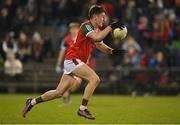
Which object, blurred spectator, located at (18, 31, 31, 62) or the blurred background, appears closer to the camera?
the blurred background

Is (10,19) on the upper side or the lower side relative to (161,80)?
upper

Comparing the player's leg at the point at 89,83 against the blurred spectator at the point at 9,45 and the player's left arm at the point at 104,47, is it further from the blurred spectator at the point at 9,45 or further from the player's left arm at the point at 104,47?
the blurred spectator at the point at 9,45

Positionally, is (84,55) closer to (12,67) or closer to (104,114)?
(104,114)

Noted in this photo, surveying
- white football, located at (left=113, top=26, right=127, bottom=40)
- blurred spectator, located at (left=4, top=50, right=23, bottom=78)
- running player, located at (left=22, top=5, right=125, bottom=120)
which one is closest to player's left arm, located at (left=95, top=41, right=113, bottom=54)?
running player, located at (left=22, top=5, right=125, bottom=120)

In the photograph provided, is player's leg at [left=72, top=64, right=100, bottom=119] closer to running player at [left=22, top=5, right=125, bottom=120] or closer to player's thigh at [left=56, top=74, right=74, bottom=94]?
running player at [left=22, top=5, right=125, bottom=120]

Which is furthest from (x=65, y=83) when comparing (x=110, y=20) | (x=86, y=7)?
→ (x=86, y=7)

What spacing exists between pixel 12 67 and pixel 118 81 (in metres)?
4.62

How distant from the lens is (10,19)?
3011cm

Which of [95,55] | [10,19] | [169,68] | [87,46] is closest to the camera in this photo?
[87,46]

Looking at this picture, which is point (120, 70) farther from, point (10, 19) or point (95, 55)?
point (10, 19)

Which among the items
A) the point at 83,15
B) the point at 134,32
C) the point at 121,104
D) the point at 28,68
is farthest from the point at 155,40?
the point at 121,104

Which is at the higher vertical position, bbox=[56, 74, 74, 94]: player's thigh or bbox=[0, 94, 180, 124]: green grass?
bbox=[56, 74, 74, 94]: player's thigh

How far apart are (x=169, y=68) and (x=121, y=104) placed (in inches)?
238

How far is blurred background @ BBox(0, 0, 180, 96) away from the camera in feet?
87.8
